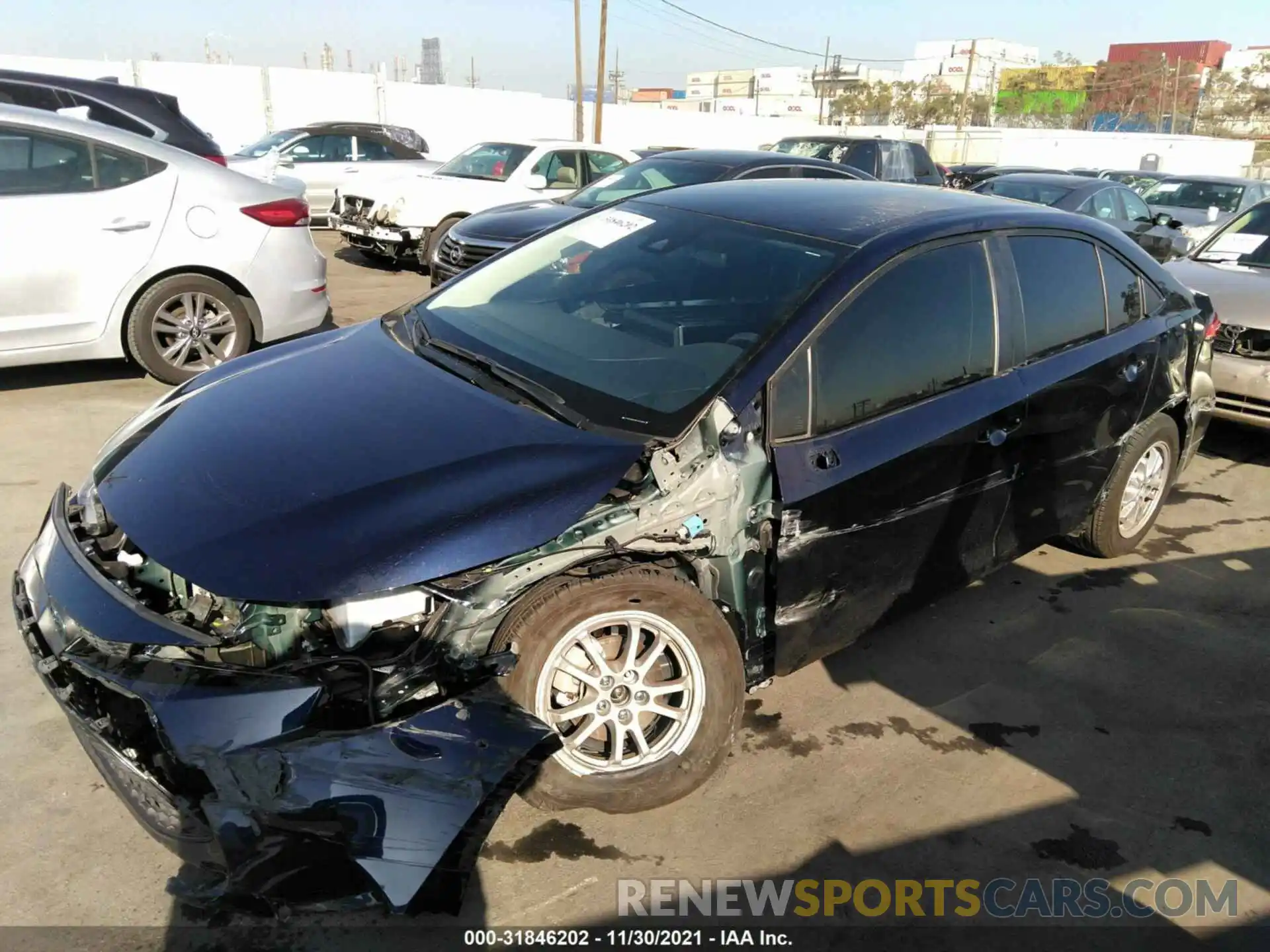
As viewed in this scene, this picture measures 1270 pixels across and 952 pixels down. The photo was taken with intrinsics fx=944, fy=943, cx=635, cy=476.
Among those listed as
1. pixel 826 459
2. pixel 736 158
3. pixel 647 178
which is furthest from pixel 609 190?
pixel 826 459

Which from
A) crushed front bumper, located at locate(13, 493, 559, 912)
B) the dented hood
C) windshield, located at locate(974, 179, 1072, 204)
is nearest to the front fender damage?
crushed front bumper, located at locate(13, 493, 559, 912)

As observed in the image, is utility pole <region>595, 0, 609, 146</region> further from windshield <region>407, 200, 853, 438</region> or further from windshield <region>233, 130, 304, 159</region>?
windshield <region>407, 200, 853, 438</region>

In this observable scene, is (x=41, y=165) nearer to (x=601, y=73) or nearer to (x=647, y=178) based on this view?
(x=647, y=178)

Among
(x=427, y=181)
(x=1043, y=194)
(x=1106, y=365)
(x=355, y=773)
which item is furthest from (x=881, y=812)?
(x=1043, y=194)

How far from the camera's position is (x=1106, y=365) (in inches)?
152

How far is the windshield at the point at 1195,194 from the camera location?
14.7m

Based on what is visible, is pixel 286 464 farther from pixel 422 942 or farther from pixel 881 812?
pixel 881 812

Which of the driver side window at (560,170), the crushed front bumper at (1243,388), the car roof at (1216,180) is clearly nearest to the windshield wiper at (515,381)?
the crushed front bumper at (1243,388)

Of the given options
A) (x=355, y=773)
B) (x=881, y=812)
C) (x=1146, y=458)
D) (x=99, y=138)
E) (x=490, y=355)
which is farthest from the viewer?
(x=99, y=138)

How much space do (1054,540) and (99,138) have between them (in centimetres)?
583

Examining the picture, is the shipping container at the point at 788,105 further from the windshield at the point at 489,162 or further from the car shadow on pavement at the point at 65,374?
the car shadow on pavement at the point at 65,374

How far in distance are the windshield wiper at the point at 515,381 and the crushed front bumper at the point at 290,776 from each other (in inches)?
35.7

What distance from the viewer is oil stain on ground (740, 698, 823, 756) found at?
3.09 meters

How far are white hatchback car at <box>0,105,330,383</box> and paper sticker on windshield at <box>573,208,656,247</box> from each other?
3034mm
